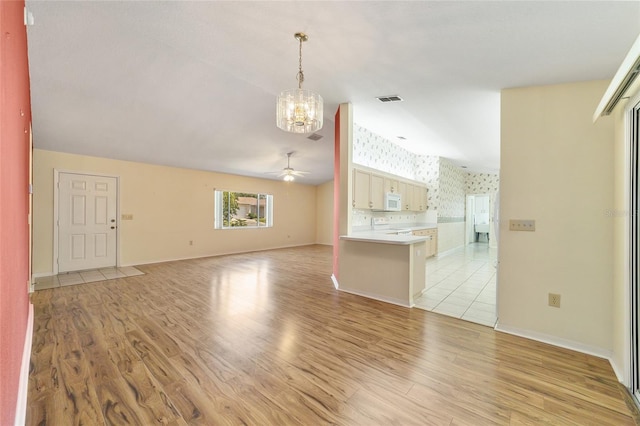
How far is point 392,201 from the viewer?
18.2 feet

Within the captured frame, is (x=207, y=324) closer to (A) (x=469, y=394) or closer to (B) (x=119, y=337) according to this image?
(B) (x=119, y=337)

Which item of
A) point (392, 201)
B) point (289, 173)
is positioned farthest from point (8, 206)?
point (392, 201)

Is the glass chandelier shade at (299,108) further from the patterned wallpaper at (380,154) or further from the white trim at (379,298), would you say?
the white trim at (379,298)

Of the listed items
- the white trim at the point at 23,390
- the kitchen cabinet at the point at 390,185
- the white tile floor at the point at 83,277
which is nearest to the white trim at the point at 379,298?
the kitchen cabinet at the point at 390,185

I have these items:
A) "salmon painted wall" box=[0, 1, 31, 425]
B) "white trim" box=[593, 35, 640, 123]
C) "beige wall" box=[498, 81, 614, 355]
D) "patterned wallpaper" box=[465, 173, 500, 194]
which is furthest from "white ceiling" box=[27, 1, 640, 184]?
"patterned wallpaper" box=[465, 173, 500, 194]

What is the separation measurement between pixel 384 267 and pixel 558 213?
1970mm

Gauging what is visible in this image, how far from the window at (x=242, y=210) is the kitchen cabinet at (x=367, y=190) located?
4.75m

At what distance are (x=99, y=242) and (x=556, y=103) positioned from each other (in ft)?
25.8

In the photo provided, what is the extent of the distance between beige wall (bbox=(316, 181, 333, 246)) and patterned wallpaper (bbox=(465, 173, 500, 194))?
5184 mm

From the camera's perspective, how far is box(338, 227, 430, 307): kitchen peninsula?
3.48 meters

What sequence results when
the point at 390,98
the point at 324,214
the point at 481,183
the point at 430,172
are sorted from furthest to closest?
the point at 324,214 → the point at 481,183 → the point at 430,172 → the point at 390,98

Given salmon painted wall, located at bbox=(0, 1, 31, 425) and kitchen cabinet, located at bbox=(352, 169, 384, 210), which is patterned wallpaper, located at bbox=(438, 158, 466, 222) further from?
salmon painted wall, located at bbox=(0, 1, 31, 425)

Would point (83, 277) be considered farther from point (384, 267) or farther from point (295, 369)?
point (384, 267)

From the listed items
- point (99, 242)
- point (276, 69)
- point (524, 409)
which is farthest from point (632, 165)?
point (99, 242)
